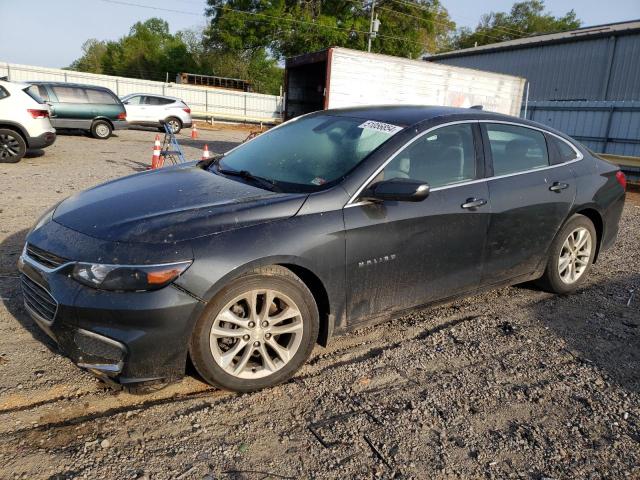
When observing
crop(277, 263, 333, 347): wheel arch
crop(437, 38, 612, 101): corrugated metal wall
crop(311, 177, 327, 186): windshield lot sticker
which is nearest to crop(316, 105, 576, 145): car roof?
crop(311, 177, 327, 186): windshield lot sticker

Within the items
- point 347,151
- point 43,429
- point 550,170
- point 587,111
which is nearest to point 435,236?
point 347,151

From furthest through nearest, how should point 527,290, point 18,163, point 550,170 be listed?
1. point 18,163
2. point 527,290
3. point 550,170

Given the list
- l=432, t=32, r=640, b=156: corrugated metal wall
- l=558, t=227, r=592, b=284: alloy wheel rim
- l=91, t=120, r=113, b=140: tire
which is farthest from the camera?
l=91, t=120, r=113, b=140: tire

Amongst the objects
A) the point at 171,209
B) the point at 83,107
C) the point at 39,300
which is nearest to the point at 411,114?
the point at 171,209

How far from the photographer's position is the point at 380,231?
317 centimetres

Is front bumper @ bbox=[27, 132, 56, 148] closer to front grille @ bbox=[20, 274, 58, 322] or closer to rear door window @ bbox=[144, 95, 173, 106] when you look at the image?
front grille @ bbox=[20, 274, 58, 322]

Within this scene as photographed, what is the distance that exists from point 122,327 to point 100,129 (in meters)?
16.7

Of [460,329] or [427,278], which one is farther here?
[460,329]

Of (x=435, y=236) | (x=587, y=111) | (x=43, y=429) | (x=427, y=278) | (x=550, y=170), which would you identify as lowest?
(x=43, y=429)

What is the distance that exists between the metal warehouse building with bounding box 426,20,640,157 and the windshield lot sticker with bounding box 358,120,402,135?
570 inches

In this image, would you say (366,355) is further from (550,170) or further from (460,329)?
(550,170)

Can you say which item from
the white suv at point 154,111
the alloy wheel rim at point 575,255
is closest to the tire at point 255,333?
the alloy wheel rim at point 575,255

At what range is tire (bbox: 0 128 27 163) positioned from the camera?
10453 mm

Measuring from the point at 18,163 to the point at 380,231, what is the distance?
10321 mm
